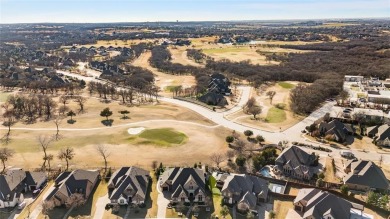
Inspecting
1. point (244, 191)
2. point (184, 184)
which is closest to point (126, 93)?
point (184, 184)

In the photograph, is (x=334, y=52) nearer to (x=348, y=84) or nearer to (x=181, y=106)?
(x=348, y=84)

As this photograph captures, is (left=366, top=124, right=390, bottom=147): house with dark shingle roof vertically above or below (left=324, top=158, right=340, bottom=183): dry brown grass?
above

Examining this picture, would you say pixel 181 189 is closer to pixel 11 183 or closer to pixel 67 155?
pixel 67 155

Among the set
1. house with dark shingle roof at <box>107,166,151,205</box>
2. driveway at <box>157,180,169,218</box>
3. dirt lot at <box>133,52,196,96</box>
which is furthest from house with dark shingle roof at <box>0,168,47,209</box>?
dirt lot at <box>133,52,196,96</box>

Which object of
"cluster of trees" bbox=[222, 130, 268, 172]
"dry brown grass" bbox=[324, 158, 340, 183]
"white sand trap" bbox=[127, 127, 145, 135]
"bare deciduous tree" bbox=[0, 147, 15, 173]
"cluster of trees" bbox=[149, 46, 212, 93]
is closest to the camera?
"dry brown grass" bbox=[324, 158, 340, 183]

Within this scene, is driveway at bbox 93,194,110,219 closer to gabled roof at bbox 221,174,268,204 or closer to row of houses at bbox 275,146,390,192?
gabled roof at bbox 221,174,268,204

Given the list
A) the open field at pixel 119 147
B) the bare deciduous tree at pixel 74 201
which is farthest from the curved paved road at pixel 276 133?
the bare deciduous tree at pixel 74 201

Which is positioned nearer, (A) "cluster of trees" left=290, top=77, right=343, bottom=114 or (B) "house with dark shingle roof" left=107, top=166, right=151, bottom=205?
(B) "house with dark shingle roof" left=107, top=166, right=151, bottom=205
